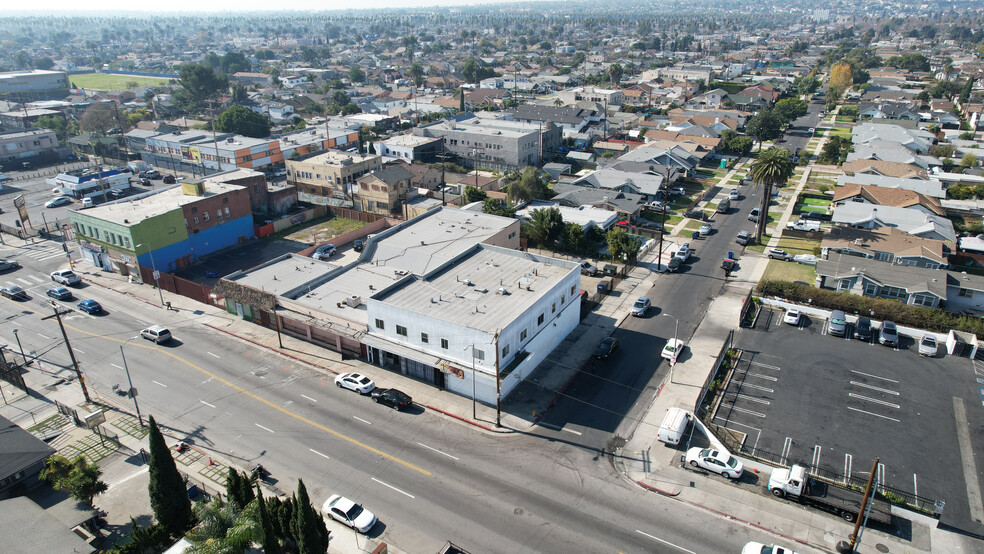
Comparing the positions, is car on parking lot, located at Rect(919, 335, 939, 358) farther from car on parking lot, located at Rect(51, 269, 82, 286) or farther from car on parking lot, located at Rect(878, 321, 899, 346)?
car on parking lot, located at Rect(51, 269, 82, 286)

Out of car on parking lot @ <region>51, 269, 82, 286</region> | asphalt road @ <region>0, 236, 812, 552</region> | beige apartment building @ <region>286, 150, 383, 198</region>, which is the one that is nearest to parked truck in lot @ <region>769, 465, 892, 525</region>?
asphalt road @ <region>0, 236, 812, 552</region>

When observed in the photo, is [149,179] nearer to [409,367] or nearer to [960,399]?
[409,367]

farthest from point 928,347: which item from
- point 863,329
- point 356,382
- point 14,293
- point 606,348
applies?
point 14,293

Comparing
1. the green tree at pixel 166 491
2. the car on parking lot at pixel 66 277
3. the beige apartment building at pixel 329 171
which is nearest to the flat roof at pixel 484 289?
the green tree at pixel 166 491

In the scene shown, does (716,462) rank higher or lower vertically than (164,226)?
lower

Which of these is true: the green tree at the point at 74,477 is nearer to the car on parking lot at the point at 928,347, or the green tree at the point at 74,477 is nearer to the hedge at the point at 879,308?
the hedge at the point at 879,308

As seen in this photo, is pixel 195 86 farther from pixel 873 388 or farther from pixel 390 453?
pixel 873 388
